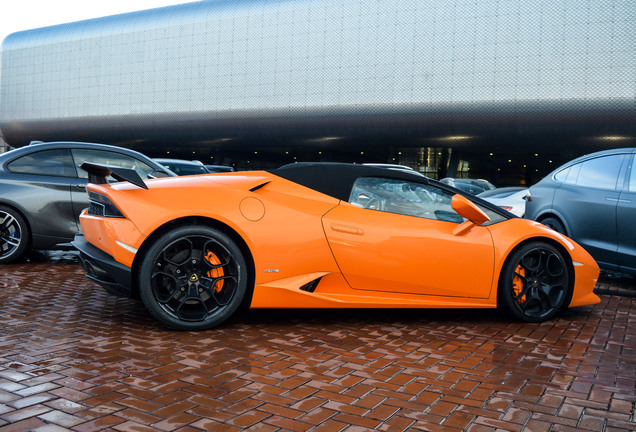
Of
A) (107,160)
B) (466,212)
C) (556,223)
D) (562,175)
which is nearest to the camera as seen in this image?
(466,212)

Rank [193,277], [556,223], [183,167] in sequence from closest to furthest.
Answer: [193,277] → [556,223] → [183,167]

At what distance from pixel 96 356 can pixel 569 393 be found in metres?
2.71

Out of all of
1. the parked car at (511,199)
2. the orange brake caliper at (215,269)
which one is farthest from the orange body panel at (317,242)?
the parked car at (511,199)

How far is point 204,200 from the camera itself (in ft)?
13.5

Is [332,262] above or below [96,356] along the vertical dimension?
above

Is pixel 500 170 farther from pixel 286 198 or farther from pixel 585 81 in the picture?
pixel 286 198

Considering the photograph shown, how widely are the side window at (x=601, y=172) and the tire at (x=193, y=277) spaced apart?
4714 millimetres

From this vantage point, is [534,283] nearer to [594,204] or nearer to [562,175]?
[594,204]

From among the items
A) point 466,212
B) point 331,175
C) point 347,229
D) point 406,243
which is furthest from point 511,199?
point 347,229

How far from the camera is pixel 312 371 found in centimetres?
329

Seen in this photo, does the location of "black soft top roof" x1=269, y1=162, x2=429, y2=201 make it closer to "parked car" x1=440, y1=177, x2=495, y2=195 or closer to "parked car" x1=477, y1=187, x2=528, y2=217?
"parked car" x1=477, y1=187, x2=528, y2=217

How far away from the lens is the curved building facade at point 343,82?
36000 millimetres

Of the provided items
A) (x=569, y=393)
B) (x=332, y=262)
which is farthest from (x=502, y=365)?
(x=332, y=262)

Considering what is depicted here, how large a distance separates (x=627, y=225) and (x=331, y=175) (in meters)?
3.68
